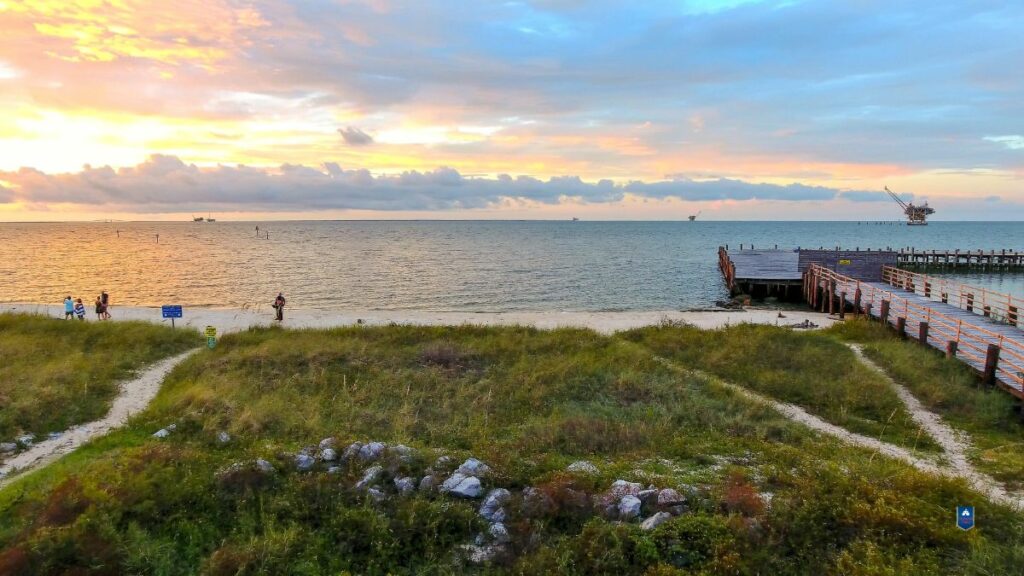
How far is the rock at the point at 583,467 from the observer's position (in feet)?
33.8

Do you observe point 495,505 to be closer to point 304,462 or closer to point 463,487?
point 463,487

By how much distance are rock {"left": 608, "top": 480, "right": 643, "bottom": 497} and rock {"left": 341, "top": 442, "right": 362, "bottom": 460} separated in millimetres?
4968

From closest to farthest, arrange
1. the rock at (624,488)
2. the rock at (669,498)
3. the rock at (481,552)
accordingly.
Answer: the rock at (481,552)
the rock at (669,498)
the rock at (624,488)

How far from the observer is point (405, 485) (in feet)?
31.8

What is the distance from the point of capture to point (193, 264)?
244 ft

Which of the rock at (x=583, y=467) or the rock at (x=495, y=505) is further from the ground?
the rock at (x=583, y=467)

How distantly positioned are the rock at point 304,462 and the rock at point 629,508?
5783 mm

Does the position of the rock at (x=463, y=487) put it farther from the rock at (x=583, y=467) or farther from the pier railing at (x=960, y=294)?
the pier railing at (x=960, y=294)

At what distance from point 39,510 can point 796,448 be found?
14061mm

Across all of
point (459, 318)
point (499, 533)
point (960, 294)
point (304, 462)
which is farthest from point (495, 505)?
point (960, 294)

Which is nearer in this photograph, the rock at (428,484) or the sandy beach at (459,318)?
the rock at (428,484)

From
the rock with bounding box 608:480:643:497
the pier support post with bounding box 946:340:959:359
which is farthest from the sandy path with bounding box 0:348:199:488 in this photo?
the pier support post with bounding box 946:340:959:359

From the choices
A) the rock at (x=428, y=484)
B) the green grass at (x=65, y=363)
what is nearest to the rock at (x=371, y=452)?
the rock at (x=428, y=484)

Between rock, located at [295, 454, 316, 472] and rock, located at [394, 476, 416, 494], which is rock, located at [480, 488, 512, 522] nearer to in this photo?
rock, located at [394, 476, 416, 494]
